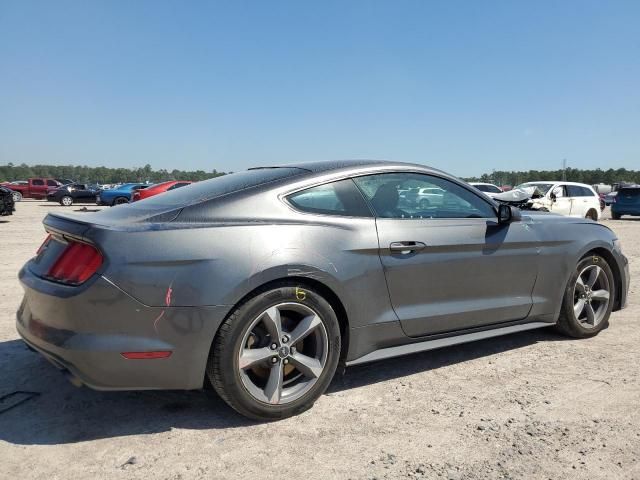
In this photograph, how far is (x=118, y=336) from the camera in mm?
2406

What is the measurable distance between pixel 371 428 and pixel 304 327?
0.63 metres

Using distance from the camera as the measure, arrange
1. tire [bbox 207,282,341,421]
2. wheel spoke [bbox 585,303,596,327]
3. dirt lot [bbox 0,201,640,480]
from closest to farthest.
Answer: dirt lot [bbox 0,201,640,480], tire [bbox 207,282,341,421], wheel spoke [bbox 585,303,596,327]

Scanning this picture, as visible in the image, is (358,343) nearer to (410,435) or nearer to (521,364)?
(410,435)

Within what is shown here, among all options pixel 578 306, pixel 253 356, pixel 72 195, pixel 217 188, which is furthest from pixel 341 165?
pixel 72 195

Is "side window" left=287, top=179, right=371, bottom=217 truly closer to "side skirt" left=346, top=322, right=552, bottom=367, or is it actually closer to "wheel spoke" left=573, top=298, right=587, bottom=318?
"side skirt" left=346, top=322, right=552, bottom=367

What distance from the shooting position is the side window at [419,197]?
3.26 metres

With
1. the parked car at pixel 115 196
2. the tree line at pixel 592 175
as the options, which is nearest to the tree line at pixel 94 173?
the tree line at pixel 592 175

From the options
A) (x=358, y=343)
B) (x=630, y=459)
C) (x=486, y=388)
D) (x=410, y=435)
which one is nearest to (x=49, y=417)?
(x=358, y=343)

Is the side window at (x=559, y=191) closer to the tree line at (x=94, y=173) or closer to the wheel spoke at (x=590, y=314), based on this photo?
the wheel spoke at (x=590, y=314)

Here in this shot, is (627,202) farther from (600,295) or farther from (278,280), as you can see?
(278,280)

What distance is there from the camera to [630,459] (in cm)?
238

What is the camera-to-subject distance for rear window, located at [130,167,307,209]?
2.93 meters

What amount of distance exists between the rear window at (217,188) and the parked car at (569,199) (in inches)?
561

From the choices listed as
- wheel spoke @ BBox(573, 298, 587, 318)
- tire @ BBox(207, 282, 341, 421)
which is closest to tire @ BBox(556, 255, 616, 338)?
wheel spoke @ BBox(573, 298, 587, 318)
